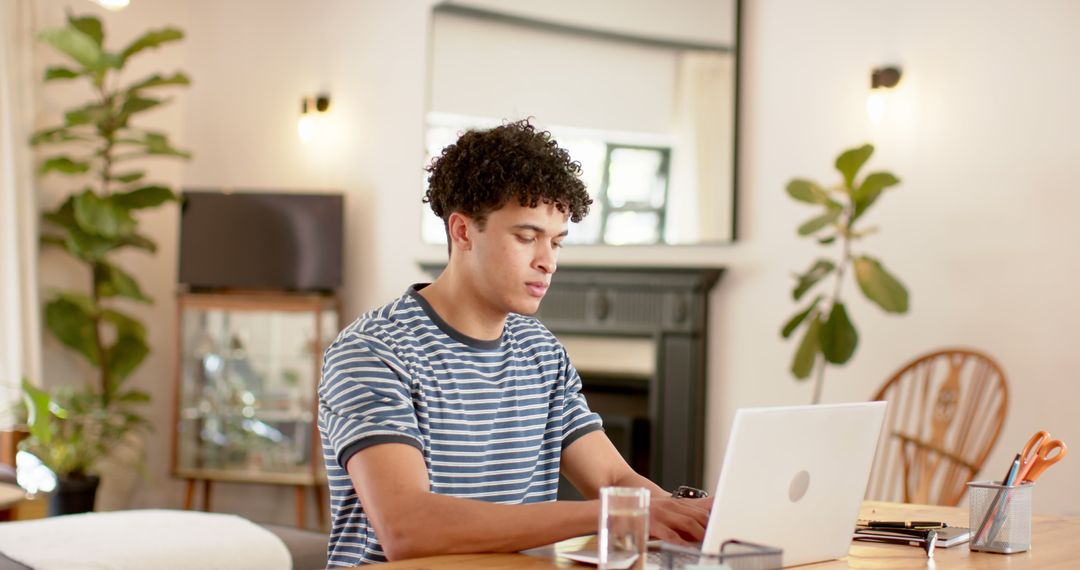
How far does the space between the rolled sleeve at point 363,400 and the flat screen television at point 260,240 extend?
3.90 m

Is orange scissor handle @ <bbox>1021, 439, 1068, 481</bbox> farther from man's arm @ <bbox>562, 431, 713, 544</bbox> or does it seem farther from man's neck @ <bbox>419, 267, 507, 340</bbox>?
man's neck @ <bbox>419, 267, 507, 340</bbox>

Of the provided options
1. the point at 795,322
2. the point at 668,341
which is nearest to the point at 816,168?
the point at 795,322

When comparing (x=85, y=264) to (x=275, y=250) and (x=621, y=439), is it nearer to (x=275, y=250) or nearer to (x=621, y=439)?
(x=275, y=250)

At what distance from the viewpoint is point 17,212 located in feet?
17.2

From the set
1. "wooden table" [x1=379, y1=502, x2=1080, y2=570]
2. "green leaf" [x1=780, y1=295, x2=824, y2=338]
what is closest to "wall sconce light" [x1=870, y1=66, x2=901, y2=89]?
"green leaf" [x1=780, y1=295, x2=824, y2=338]

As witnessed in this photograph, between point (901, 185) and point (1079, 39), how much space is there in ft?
2.37

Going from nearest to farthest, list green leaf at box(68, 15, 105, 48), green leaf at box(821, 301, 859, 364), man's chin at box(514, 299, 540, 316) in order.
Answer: man's chin at box(514, 299, 540, 316)
green leaf at box(821, 301, 859, 364)
green leaf at box(68, 15, 105, 48)

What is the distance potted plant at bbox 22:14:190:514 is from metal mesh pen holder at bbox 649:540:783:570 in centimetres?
393

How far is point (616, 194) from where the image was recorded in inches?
197

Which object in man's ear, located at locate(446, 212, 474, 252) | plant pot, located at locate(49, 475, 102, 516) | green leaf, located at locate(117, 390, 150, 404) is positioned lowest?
plant pot, located at locate(49, 475, 102, 516)

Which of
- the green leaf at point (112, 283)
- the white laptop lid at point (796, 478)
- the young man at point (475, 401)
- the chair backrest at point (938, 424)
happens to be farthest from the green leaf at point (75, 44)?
the white laptop lid at point (796, 478)

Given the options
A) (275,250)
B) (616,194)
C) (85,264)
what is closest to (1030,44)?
(616,194)

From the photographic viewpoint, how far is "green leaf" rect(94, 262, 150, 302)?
17.7 feet

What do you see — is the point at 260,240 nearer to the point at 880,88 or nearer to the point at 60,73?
the point at 60,73
